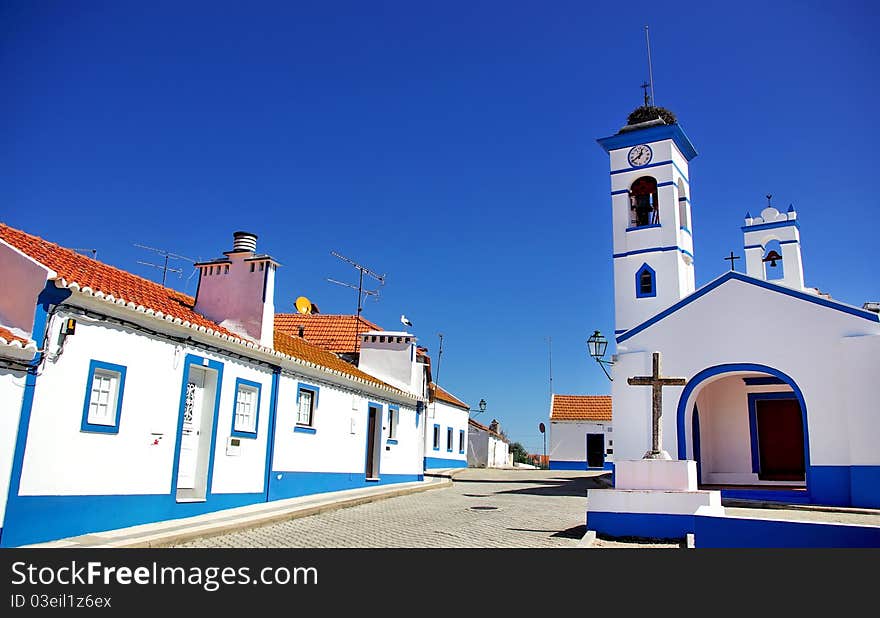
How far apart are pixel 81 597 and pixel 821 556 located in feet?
19.9

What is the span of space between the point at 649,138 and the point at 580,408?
18993mm

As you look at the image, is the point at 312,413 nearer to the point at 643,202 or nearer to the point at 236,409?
the point at 236,409

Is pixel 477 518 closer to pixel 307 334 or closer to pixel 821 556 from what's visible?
pixel 821 556

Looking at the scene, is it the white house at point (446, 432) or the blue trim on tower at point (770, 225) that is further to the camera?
the white house at point (446, 432)

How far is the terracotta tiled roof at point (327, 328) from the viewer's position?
22625 millimetres

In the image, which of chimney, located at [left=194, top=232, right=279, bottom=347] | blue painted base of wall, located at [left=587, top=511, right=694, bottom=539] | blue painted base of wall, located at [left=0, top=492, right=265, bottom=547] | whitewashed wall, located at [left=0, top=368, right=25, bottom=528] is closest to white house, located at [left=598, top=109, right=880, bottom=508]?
blue painted base of wall, located at [left=587, top=511, right=694, bottom=539]

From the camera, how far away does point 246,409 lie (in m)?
12.6

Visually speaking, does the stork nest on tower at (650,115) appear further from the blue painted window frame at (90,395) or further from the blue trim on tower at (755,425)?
the blue painted window frame at (90,395)

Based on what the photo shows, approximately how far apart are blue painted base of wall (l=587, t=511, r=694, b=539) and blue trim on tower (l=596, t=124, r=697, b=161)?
594 inches

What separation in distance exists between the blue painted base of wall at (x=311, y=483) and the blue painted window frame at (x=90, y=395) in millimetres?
4474

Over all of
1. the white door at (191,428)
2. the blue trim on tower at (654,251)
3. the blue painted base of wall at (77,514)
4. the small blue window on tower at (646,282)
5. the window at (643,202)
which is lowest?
the blue painted base of wall at (77,514)

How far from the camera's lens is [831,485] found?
13969 millimetres

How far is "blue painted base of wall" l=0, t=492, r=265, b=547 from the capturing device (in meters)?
7.83

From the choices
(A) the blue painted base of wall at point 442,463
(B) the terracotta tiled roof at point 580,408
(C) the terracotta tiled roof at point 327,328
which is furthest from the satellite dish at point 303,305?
(B) the terracotta tiled roof at point 580,408
